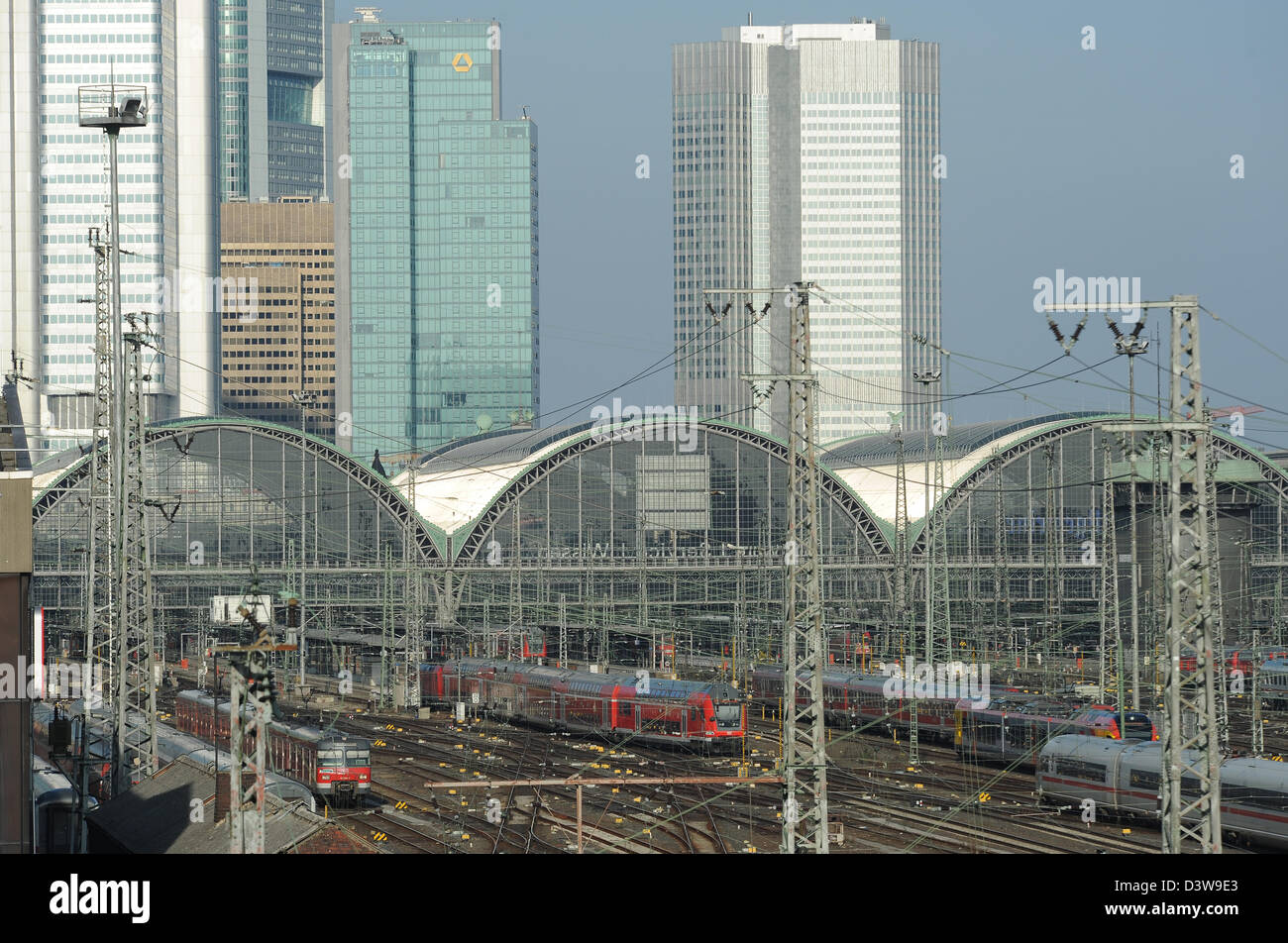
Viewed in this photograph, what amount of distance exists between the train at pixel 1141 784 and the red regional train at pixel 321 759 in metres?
22.0

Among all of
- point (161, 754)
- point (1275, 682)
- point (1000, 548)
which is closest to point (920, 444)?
point (1000, 548)

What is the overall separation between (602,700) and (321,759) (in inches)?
717

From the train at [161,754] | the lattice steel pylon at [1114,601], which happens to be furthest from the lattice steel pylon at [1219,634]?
the train at [161,754]

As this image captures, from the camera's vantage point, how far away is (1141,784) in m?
44.6

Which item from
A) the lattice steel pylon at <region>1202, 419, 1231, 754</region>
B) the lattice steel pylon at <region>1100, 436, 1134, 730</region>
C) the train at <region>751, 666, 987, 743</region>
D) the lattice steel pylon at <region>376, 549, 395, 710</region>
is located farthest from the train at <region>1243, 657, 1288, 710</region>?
the lattice steel pylon at <region>376, 549, 395, 710</region>

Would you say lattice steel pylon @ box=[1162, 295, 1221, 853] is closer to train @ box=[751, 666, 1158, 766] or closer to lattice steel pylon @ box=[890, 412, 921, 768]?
train @ box=[751, 666, 1158, 766]

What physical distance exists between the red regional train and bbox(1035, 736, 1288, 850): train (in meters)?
22.0

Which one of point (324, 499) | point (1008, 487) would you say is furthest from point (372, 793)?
point (1008, 487)

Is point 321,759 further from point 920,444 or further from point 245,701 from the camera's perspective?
point 920,444

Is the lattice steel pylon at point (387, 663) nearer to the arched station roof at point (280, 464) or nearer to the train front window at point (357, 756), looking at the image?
the arched station roof at point (280, 464)
